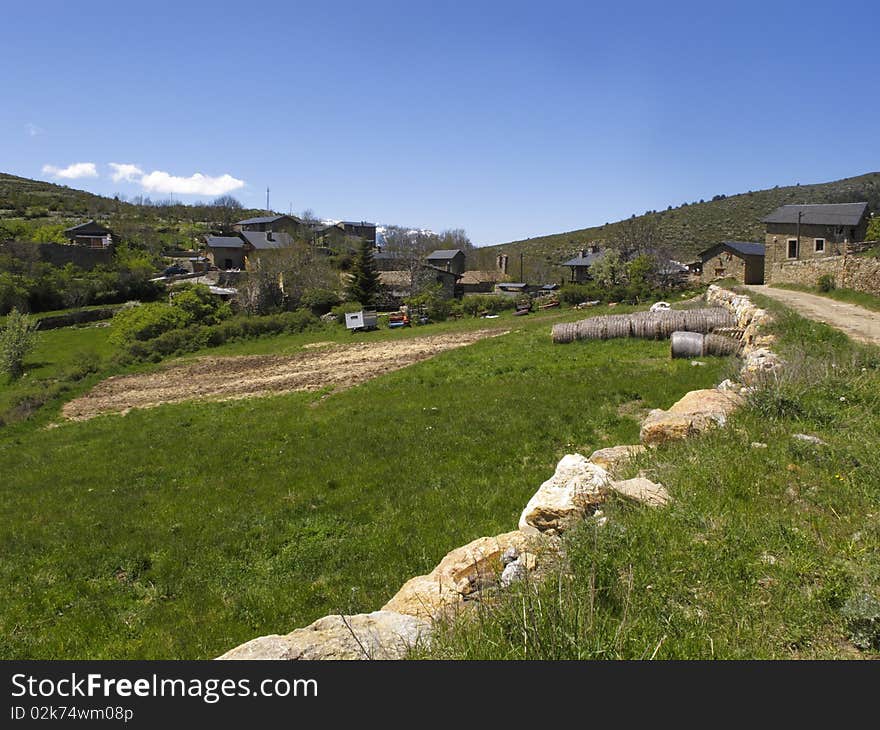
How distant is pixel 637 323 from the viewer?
2023cm

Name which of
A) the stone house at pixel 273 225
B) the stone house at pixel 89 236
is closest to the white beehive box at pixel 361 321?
the stone house at pixel 89 236

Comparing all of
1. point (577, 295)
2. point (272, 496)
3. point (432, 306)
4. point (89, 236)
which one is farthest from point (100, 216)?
point (272, 496)

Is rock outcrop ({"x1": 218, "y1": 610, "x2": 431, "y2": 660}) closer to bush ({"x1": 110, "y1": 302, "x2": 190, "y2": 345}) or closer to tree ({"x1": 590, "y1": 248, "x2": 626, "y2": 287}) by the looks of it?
bush ({"x1": 110, "y1": 302, "x2": 190, "y2": 345})

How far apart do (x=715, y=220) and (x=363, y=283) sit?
225 feet

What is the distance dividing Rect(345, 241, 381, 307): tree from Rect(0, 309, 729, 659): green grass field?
32384mm

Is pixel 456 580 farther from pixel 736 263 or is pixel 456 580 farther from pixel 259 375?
pixel 736 263

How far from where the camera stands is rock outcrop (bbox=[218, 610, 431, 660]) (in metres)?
3.29

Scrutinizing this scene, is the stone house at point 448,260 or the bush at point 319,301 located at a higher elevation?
the stone house at point 448,260

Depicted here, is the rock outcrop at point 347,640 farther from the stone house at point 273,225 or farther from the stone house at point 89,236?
the stone house at point 273,225

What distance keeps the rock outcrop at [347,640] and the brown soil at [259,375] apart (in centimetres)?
1599

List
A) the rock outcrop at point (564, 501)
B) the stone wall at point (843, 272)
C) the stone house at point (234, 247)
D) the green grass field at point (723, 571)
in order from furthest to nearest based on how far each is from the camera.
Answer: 1. the stone house at point (234, 247)
2. the stone wall at point (843, 272)
3. the rock outcrop at point (564, 501)
4. the green grass field at point (723, 571)

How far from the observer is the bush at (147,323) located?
38.0 m

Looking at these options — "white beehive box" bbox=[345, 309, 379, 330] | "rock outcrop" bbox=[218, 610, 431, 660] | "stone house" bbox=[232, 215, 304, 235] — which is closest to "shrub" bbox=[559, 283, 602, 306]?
"white beehive box" bbox=[345, 309, 379, 330]

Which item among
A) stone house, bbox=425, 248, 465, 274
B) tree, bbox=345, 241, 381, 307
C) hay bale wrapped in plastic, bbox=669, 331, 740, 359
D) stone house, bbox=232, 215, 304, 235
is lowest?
hay bale wrapped in plastic, bbox=669, 331, 740, 359
